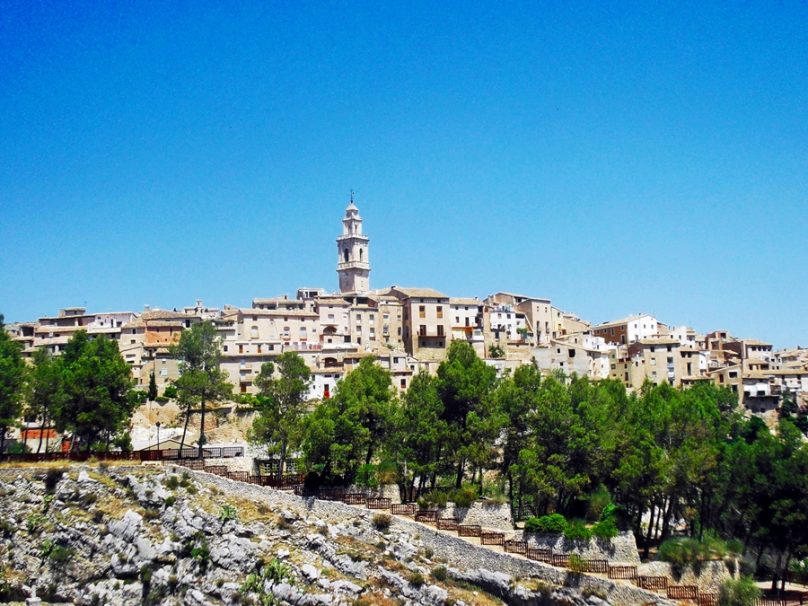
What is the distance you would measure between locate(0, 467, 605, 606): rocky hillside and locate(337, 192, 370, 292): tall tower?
228 ft

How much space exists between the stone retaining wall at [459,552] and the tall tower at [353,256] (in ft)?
224

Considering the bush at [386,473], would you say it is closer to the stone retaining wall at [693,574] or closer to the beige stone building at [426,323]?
the stone retaining wall at [693,574]

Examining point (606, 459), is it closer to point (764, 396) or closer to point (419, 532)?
point (419, 532)

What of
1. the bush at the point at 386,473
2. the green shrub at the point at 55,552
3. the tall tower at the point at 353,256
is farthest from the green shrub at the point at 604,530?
the tall tower at the point at 353,256

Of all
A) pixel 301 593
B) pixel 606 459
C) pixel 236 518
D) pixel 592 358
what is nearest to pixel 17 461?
pixel 236 518

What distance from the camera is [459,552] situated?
40875 mm

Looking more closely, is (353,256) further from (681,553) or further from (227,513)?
(681,553)

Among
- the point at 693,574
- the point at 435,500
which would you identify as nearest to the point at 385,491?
the point at 435,500

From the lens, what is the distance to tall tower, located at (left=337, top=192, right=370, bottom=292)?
114438mm

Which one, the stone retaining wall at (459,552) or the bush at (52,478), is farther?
the bush at (52,478)

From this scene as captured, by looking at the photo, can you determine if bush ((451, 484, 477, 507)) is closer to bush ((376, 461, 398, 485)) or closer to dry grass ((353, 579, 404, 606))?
bush ((376, 461, 398, 485))

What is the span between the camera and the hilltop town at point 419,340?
282ft

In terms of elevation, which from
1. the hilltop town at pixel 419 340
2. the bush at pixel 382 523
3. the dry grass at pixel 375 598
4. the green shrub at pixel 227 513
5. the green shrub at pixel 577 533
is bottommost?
the dry grass at pixel 375 598

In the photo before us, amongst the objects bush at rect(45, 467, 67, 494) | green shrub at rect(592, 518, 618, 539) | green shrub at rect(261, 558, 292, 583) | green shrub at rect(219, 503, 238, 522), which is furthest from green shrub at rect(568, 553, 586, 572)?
bush at rect(45, 467, 67, 494)
